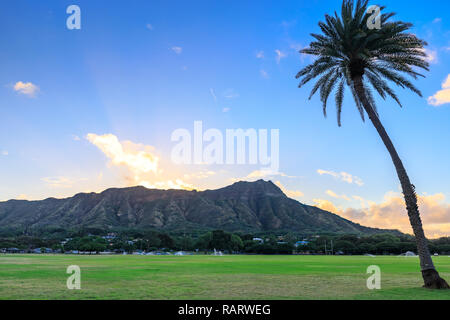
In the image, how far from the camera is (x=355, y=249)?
14288 centimetres

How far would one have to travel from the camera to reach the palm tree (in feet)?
73.2

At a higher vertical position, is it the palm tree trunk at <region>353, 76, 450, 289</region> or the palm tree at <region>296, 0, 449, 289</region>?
the palm tree at <region>296, 0, 449, 289</region>

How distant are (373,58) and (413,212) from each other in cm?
1072

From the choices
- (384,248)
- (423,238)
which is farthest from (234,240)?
(423,238)

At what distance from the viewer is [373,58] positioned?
82.4 ft

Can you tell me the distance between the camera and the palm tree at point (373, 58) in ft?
73.2

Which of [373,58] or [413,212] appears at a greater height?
[373,58]

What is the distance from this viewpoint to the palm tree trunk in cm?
2091

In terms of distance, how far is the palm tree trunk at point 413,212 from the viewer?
20906mm

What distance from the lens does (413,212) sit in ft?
71.7

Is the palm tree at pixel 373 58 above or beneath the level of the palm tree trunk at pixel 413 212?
above
